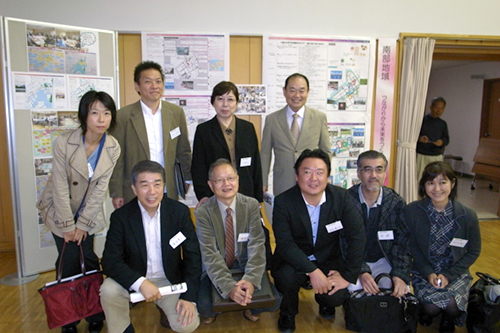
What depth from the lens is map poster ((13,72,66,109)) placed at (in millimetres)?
2879

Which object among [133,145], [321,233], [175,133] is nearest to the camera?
[321,233]

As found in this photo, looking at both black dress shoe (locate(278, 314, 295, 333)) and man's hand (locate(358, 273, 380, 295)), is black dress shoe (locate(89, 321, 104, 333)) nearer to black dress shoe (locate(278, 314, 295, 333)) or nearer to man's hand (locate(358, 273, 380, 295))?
black dress shoe (locate(278, 314, 295, 333))

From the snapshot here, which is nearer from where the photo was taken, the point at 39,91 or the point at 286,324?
the point at 286,324

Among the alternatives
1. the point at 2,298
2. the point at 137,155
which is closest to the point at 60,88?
the point at 137,155

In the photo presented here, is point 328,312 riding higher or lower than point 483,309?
lower

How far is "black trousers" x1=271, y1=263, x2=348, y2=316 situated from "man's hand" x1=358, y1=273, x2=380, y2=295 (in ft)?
0.43

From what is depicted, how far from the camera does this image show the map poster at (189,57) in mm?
3594

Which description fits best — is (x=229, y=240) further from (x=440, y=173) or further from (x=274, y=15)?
(x=274, y=15)

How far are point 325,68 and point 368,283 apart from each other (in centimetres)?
244

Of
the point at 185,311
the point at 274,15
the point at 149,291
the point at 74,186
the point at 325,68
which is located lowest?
the point at 185,311

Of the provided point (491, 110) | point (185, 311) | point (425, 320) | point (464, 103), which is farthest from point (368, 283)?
point (464, 103)

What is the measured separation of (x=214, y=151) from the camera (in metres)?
2.57

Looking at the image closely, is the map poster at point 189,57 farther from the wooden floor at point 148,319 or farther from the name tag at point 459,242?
the name tag at point 459,242

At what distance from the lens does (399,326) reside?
2.14 m
